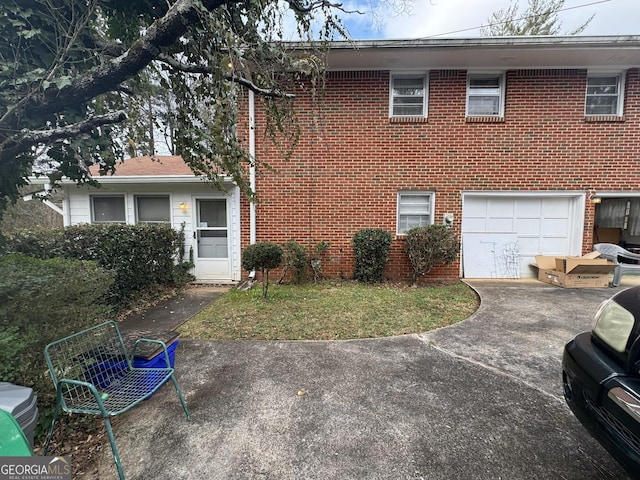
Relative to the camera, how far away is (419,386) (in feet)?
9.07

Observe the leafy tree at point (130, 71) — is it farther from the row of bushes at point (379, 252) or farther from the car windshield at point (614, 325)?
the row of bushes at point (379, 252)

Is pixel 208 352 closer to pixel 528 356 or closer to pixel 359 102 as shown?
pixel 528 356

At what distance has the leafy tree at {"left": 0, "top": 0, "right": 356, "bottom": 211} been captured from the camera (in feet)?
6.44

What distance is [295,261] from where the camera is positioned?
259 inches

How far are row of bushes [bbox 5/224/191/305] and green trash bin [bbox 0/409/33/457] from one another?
8.04 feet

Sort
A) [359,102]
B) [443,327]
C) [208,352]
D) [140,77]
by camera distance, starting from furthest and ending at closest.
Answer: [359,102]
[443,327]
[208,352]
[140,77]

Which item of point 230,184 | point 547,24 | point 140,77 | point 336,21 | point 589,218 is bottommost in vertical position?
point 589,218

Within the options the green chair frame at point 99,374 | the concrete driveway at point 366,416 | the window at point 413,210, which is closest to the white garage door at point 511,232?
the window at point 413,210

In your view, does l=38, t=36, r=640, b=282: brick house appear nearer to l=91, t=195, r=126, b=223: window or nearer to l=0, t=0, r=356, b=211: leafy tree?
l=91, t=195, r=126, b=223: window

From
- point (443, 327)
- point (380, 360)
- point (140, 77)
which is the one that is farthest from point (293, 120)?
point (443, 327)

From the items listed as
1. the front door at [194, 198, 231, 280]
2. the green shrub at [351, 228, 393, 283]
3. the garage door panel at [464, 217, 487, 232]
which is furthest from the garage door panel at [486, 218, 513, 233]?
the front door at [194, 198, 231, 280]

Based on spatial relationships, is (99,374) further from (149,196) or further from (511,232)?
(511,232)

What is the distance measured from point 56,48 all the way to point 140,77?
2.10 ft

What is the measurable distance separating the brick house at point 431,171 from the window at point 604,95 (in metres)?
0.02
